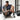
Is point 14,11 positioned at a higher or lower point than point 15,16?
higher

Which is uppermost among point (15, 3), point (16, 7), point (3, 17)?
point (15, 3)

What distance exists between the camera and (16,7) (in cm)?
118

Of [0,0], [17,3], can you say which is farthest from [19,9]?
[0,0]

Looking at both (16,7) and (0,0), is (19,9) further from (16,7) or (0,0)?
(0,0)

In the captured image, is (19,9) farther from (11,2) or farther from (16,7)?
(11,2)

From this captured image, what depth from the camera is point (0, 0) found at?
1.14 metres

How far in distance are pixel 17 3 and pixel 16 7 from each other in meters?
0.13

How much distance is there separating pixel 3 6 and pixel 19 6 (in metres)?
0.51

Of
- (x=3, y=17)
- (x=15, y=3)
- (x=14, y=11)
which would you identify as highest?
(x=15, y=3)

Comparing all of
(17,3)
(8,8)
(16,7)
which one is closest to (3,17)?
(8,8)

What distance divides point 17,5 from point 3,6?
44 centimetres

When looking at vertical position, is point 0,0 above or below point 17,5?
A: above

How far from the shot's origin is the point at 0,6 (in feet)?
3.81

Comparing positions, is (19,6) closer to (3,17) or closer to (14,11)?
(14,11)
